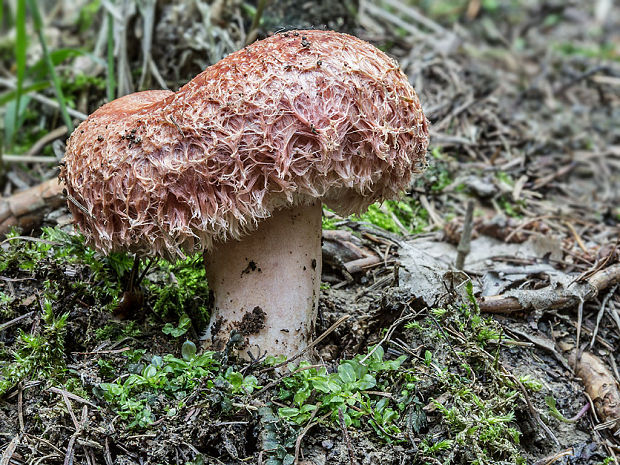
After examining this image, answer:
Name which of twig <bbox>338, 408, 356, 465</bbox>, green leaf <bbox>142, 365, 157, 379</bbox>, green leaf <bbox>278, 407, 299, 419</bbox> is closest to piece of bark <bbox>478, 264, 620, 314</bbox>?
twig <bbox>338, 408, 356, 465</bbox>

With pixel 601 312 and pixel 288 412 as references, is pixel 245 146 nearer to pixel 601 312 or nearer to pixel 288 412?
pixel 288 412

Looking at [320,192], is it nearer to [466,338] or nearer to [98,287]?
[466,338]

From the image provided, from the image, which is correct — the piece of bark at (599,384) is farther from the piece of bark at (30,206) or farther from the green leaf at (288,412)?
the piece of bark at (30,206)

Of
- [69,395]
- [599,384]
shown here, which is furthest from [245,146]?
[599,384]

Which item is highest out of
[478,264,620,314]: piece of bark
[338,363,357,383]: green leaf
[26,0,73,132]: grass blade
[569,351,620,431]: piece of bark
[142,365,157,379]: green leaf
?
[26,0,73,132]: grass blade

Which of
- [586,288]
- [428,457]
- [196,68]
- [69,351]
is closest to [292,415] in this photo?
[428,457]

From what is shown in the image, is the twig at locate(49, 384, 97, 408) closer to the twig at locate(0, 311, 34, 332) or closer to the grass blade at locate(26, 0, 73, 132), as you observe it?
the twig at locate(0, 311, 34, 332)

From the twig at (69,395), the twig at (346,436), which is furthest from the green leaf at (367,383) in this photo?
the twig at (69,395)
